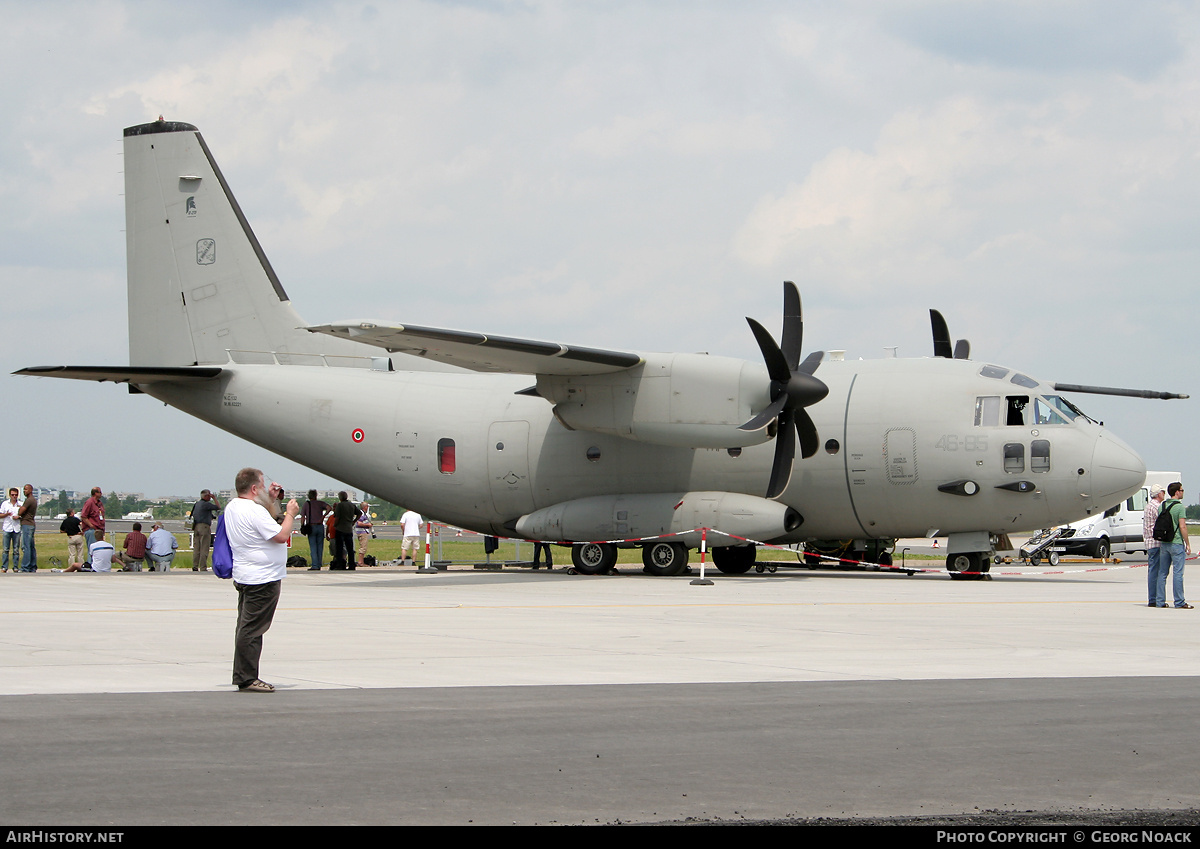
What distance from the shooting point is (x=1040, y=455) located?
75.7ft

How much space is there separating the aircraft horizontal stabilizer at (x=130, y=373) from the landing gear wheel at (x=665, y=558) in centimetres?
1105

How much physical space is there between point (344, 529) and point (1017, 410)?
52.8ft

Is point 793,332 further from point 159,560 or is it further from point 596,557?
point 159,560

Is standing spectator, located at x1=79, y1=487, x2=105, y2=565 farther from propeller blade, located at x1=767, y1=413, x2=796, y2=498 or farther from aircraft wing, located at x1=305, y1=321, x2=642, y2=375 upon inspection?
propeller blade, located at x1=767, y1=413, x2=796, y2=498

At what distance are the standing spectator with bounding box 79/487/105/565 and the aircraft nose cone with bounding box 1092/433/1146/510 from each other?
2147 cm

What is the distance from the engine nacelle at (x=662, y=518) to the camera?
24.3m

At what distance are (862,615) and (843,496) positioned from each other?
8504mm

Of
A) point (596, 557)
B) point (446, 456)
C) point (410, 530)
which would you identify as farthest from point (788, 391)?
point (410, 530)

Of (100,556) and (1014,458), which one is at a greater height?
(1014,458)

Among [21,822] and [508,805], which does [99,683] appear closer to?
[21,822]

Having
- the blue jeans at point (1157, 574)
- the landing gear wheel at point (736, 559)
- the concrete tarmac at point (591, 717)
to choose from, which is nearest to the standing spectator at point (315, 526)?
the landing gear wheel at point (736, 559)

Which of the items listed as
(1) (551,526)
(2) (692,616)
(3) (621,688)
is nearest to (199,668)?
(3) (621,688)

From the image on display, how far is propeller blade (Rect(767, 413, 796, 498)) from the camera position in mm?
23656

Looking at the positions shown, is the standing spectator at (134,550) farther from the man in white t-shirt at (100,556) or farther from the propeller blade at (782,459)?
the propeller blade at (782,459)
